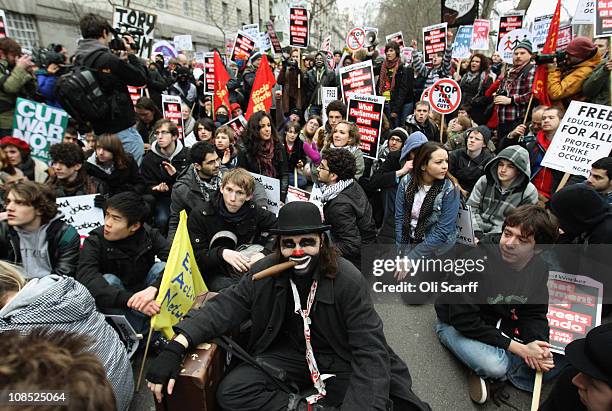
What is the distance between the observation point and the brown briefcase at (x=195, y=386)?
6.51 ft

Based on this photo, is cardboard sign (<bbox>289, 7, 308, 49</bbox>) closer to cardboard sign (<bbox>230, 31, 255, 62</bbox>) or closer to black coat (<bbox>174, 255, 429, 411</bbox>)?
cardboard sign (<bbox>230, 31, 255, 62</bbox>)

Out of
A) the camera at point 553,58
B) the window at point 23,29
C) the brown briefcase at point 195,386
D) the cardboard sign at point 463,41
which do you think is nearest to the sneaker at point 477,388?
the brown briefcase at point 195,386

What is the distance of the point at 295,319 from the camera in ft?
7.78

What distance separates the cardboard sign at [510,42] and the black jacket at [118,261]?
31.1 ft

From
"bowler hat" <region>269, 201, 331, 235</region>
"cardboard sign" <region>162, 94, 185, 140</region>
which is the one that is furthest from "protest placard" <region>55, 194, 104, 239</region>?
"cardboard sign" <region>162, 94, 185, 140</region>

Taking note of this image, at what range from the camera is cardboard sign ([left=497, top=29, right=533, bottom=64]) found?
9352 mm

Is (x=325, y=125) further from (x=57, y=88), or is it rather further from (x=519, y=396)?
(x=519, y=396)

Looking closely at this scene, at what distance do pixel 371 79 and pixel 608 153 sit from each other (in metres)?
3.61

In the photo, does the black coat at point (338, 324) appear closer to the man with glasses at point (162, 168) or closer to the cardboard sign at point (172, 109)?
the man with glasses at point (162, 168)

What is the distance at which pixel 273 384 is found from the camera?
2232 mm

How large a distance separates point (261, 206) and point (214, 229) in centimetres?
61

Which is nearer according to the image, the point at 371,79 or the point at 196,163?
the point at 196,163

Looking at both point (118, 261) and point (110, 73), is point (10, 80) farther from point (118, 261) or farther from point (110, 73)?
point (118, 261)

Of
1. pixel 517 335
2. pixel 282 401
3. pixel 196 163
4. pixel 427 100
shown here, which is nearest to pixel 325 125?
pixel 427 100
